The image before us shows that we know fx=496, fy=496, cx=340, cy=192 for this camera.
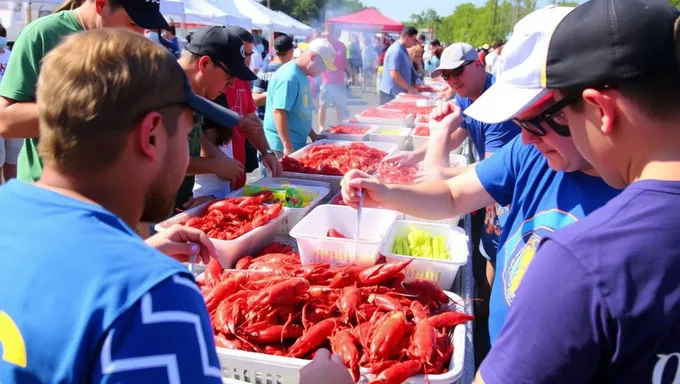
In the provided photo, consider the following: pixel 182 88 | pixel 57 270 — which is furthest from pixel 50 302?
pixel 182 88

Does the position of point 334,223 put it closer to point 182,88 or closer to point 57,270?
point 182,88

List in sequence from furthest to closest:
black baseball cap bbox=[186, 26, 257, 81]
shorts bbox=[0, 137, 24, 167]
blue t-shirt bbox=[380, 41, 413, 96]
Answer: blue t-shirt bbox=[380, 41, 413, 96] < shorts bbox=[0, 137, 24, 167] < black baseball cap bbox=[186, 26, 257, 81]

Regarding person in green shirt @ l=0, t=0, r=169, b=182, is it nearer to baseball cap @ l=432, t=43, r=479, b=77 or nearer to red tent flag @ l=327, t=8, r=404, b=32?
baseball cap @ l=432, t=43, r=479, b=77

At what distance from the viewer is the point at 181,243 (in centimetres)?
188

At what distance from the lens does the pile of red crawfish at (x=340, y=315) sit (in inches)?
75.3

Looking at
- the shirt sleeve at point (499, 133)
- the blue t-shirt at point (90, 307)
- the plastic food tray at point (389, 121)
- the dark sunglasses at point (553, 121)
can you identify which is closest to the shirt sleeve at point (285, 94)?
the plastic food tray at point (389, 121)

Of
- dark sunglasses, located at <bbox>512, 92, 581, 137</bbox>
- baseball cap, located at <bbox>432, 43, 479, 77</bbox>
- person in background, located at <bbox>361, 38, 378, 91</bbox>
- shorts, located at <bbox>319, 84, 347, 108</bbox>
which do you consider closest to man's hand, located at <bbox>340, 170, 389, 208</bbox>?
dark sunglasses, located at <bbox>512, 92, 581, 137</bbox>

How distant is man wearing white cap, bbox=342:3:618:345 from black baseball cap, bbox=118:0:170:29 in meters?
1.46

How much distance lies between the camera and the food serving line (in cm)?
191

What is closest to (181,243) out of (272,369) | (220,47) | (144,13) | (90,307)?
(272,369)

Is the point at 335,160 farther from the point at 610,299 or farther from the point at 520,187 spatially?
the point at 610,299

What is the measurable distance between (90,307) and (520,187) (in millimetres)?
1684

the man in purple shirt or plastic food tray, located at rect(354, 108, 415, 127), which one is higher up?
the man in purple shirt

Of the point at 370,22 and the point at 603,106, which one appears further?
the point at 370,22
